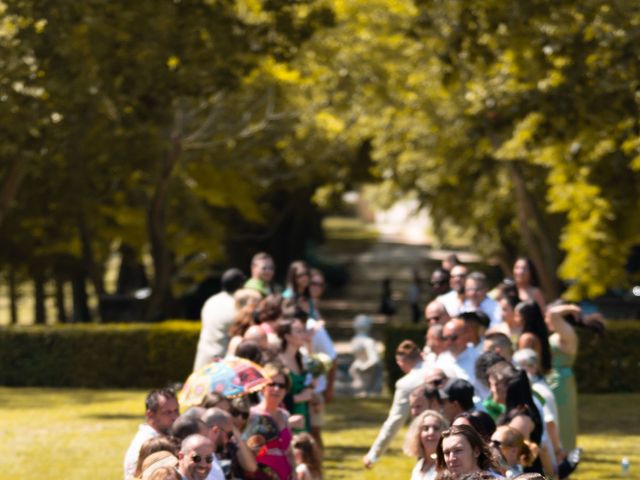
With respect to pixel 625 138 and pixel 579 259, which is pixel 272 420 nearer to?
pixel 625 138

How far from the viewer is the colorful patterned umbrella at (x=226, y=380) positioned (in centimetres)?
1158

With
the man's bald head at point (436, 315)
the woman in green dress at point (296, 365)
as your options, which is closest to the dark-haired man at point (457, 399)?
the man's bald head at point (436, 315)

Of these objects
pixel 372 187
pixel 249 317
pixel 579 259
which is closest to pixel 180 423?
pixel 249 317

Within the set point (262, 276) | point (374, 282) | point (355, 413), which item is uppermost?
point (262, 276)

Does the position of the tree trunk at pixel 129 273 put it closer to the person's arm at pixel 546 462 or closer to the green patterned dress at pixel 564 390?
the green patterned dress at pixel 564 390

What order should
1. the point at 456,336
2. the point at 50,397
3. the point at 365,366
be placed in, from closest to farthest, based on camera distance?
1. the point at 456,336
2. the point at 365,366
3. the point at 50,397

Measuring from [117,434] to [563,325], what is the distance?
7006mm

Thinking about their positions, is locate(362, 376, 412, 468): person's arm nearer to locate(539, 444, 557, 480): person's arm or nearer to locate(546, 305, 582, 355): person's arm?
locate(539, 444, 557, 480): person's arm

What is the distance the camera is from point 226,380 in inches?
460

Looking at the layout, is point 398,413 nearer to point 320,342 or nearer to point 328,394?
point 320,342

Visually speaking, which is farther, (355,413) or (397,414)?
(355,413)

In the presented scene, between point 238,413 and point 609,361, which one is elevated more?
point 238,413

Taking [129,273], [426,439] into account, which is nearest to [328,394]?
[426,439]

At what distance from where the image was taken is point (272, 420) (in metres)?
11.7
